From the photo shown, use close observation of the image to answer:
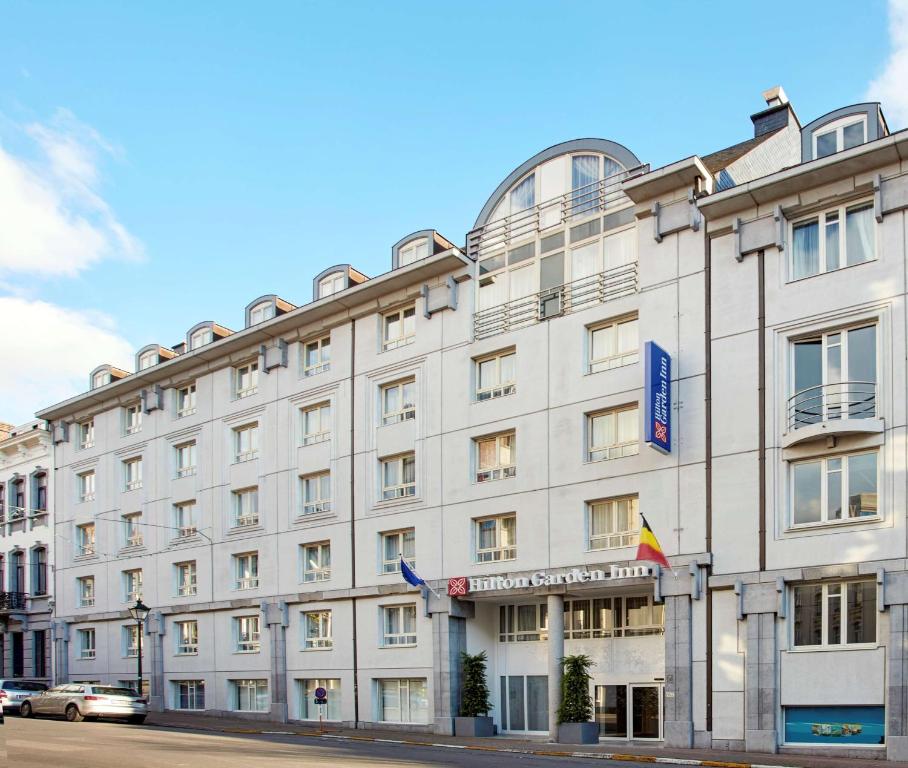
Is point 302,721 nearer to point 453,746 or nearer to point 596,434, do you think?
point 453,746

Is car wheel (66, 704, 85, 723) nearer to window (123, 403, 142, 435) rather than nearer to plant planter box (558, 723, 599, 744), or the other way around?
window (123, 403, 142, 435)

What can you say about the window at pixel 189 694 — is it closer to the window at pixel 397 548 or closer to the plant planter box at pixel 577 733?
the window at pixel 397 548

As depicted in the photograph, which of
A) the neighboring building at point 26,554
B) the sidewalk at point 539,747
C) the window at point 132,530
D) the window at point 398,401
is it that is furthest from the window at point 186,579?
the window at point 398,401

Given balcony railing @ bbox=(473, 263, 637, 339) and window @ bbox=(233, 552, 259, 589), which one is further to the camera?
window @ bbox=(233, 552, 259, 589)

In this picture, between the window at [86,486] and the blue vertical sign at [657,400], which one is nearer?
the blue vertical sign at [657,400]

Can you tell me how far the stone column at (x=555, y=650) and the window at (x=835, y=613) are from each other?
22.2ft

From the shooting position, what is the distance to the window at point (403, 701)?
105 ft

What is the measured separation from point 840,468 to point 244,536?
2196 centimetres

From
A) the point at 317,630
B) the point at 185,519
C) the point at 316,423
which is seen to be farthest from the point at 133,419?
the point at 317,630

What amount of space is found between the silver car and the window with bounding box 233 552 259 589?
561 centimetres

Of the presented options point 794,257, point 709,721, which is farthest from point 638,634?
point 794,257

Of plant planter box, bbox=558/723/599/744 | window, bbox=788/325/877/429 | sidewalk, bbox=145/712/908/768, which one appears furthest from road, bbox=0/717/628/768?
window, bbox=788/325/877/429

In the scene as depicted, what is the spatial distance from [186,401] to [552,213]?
18518 mm

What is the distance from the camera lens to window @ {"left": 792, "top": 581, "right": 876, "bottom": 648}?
2356 cm
